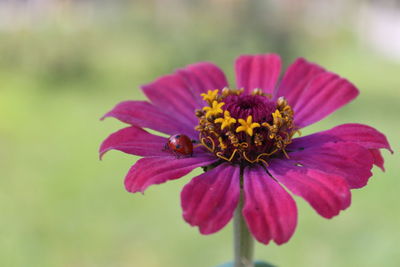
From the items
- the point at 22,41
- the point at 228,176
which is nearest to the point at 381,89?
the point at 22,41

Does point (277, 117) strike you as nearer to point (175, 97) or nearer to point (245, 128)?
point (245, 128)

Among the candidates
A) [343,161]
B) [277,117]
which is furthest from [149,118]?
[343,161]

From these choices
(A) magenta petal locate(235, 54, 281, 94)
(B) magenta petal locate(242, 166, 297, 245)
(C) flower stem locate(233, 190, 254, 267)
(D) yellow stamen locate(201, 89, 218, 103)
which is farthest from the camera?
(A) magenta petal locate(235, 54, 281, 94)

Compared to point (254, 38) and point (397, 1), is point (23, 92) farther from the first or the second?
point (397, 1)

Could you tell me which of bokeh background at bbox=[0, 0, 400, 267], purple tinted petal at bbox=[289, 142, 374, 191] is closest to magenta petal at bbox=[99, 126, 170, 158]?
purple tinted petal at bbox=[289, 142, 374, 191]

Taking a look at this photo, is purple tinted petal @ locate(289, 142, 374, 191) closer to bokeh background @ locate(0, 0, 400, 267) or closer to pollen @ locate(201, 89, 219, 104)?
pollen @ locate(201, 89, 219, 104)
